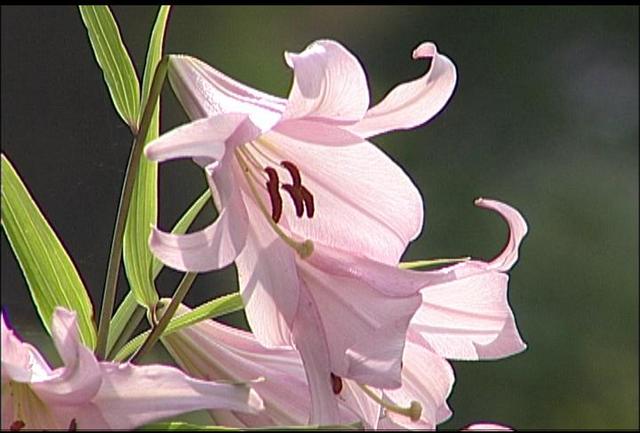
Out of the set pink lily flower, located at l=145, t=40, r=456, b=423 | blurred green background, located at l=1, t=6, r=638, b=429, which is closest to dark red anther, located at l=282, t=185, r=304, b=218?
pink lily flower, located at l=145, t=40, r=456, b=423

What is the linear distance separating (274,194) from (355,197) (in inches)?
1.3

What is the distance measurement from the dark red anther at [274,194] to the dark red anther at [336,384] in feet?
0.17

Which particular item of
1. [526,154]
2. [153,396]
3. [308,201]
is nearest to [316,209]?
[308,201]

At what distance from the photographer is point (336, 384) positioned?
365 mm

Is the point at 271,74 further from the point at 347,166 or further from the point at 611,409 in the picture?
the point at 347,166

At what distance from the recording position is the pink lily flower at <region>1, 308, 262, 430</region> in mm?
305

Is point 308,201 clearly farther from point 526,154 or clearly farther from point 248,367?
point 526,154

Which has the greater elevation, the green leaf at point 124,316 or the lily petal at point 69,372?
the lily petal at point 69,372

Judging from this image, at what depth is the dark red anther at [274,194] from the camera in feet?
1.26

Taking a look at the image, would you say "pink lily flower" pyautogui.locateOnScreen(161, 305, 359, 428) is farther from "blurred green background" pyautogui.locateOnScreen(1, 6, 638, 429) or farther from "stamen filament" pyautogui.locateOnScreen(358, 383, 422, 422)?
"blurred green background" pyautogui.locateOnScreen(1, 6, 638, 429)

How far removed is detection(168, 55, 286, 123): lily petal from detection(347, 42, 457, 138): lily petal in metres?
0.03

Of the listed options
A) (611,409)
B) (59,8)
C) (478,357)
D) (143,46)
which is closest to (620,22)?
(611,409)

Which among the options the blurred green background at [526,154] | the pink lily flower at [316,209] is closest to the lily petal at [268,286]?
the pink lily flower at [316,209]

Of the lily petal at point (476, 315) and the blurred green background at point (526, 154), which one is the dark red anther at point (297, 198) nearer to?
the lily petal at point (476, 315)
